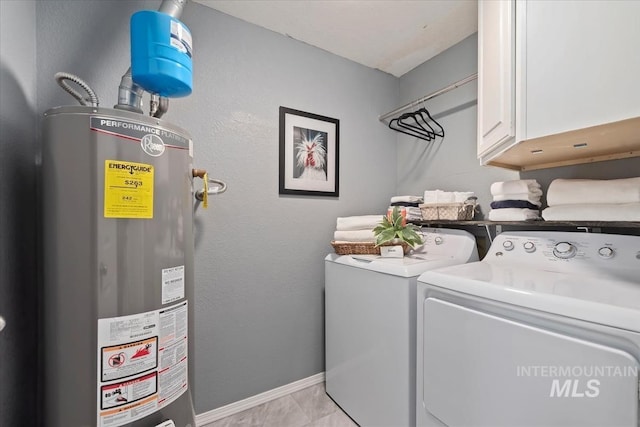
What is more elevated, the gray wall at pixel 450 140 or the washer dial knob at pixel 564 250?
the gray wall at pixel 450 140

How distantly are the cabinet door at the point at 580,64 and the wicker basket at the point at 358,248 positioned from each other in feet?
2.77

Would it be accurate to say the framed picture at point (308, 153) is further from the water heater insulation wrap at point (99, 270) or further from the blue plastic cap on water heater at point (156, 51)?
the water heater insulation wrap at point (99, 270)

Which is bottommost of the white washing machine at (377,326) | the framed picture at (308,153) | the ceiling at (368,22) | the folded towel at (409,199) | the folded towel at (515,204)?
the white washing machine at (377,326)

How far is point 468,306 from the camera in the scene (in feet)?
3.06

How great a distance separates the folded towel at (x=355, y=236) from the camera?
156 centimetres

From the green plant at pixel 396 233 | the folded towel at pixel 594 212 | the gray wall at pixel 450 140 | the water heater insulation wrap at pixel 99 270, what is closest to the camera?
the water heater insulation wrap at pixel 99 270

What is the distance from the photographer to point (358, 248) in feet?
5.15

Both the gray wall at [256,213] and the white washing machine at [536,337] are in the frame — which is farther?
the gray wall at [256,213]

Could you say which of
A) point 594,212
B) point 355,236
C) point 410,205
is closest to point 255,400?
point 355,236

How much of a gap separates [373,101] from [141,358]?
2.11m

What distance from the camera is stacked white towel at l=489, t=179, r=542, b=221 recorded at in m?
1.26

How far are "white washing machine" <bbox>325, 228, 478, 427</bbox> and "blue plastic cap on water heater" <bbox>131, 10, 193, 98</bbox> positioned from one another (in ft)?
3.75

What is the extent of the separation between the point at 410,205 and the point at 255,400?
159cm

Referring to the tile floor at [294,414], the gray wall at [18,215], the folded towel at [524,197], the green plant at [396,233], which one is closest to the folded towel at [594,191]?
the folded towel at [524,197]
